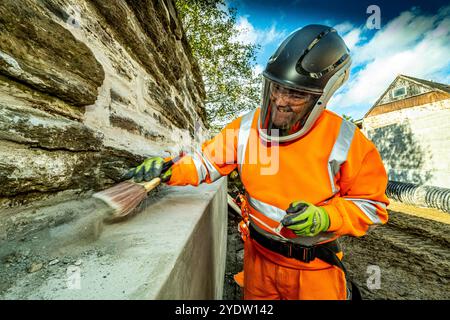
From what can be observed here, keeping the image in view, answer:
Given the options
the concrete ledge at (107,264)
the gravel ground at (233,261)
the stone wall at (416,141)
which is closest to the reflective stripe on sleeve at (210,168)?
the concrete ledge at (107,264)

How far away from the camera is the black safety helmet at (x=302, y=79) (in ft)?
4.42

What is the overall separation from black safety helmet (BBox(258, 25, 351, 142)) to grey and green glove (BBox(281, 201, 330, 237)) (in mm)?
494

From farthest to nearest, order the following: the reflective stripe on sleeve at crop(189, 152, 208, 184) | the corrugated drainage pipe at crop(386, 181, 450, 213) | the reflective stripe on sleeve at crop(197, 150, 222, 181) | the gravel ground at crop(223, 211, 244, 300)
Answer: the corrugated drainage pipe at crop(386, 181, 450, 213), the gravel ground at crop(223, 211, 244, 300), the reflective stripe on sleeve at crop(197, 150, 222, 181), the reflective stripe on sleeve at crop(189, 152, 208, 184)

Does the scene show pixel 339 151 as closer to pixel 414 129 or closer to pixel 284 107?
pixel 284 107

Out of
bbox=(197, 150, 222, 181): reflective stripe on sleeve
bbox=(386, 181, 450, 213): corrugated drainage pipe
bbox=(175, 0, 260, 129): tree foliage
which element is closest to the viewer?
bbox=(197, 150, 222, 181): reflective stripe on sleeve

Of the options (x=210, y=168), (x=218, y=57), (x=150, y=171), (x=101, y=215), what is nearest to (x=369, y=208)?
(x=210, y=168)

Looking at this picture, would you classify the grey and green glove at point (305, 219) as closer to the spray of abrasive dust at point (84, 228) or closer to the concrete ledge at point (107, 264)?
the concrete ledge at point (107, 264)

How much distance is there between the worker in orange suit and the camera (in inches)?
51.3

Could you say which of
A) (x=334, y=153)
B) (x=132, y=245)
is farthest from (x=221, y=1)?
(x=132, y=245)

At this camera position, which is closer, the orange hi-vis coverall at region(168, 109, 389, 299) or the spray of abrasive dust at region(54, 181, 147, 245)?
the spray of abrasive dust at region(54, 181, 147, 245)

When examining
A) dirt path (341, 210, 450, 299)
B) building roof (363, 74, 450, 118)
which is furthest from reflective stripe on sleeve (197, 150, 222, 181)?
building roof (363, 74, 450, 118)

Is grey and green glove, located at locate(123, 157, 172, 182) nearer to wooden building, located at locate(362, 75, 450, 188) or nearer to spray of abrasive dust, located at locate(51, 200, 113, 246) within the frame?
spray of abrasive dust, located at locate(51, 200, 113, 246)
